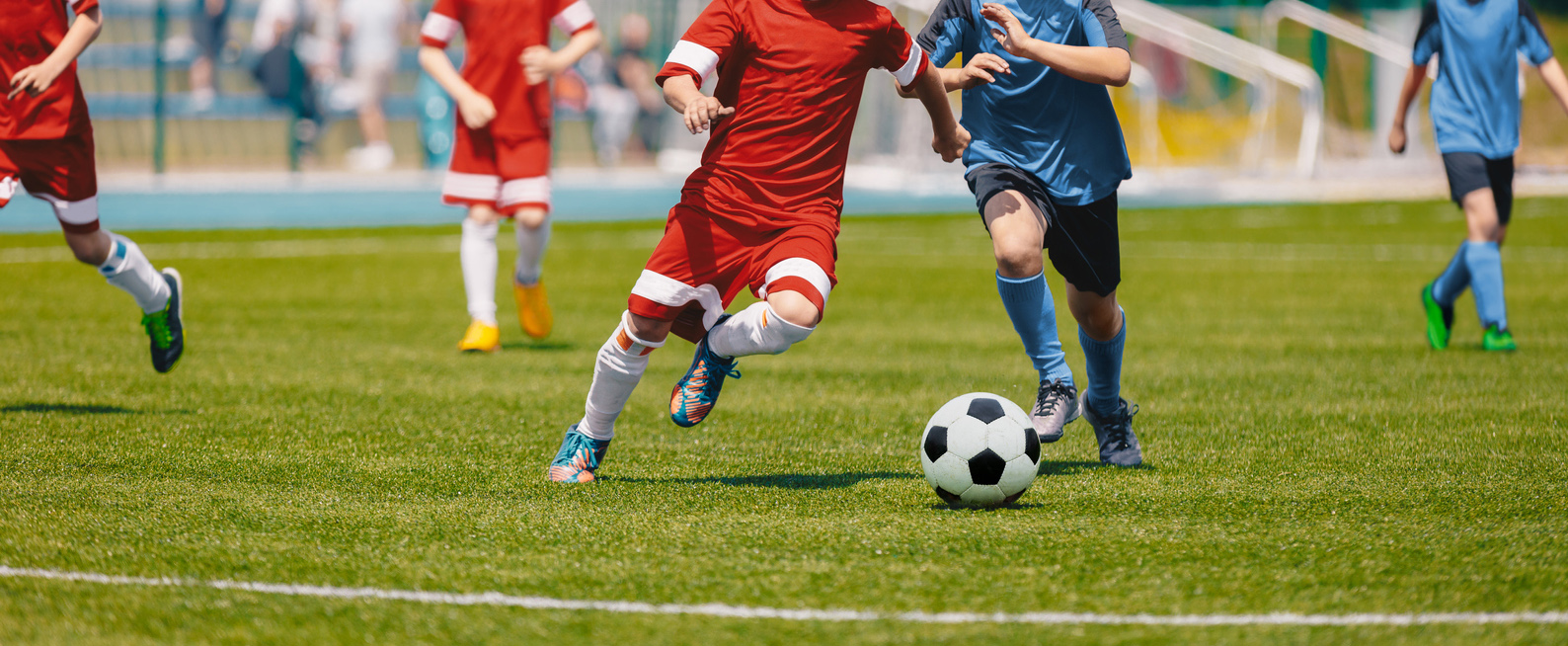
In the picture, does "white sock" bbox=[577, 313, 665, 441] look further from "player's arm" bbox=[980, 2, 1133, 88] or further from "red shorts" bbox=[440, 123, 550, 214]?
"red shorts" bbox=[440, 123, 550, 214]

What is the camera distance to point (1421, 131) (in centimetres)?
2519

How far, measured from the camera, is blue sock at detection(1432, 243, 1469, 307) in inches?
332

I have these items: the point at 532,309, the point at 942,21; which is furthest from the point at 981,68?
the point at 532,309

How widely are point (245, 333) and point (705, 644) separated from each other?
20.9 ft

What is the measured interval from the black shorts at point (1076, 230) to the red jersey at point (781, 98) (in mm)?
691

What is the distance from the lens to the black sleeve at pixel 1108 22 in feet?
16.6

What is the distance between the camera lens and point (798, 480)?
494 cm

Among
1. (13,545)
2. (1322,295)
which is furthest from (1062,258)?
(1322,295)

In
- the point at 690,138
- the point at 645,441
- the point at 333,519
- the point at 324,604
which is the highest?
the point at 324,604

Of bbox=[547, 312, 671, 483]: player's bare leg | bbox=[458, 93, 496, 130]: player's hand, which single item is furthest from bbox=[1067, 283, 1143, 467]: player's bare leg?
bbox=[458, 93, 496, 130]: player's hand

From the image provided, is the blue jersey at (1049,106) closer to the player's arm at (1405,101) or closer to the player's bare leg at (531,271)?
the player's bare leg at (531,271)

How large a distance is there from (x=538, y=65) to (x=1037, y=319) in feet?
12.6

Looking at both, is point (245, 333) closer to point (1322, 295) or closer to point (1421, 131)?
point (1322, 295)

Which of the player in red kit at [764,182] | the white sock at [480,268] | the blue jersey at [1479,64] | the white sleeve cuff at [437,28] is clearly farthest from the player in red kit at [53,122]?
the blue jersey at [1479,64]
